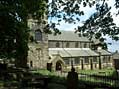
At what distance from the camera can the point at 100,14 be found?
25.0 metres

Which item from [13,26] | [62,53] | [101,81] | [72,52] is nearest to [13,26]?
[13,26]

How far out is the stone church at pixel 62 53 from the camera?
238ft

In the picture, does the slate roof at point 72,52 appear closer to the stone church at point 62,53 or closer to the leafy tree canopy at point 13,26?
the stone church at point 62,53

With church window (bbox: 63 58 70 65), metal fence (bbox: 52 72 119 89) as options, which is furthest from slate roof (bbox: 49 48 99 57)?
metal fence (bbox: 52 72 119 89)

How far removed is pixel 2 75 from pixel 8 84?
18.0 ft

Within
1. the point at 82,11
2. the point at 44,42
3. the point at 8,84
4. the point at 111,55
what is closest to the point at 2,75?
the point at 8,84

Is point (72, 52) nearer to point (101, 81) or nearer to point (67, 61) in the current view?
point (67, 61)

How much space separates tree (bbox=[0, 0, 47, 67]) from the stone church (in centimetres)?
3687

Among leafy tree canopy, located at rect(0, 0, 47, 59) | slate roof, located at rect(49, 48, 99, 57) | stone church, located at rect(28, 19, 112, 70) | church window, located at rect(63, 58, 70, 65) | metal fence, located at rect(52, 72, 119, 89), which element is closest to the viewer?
metal fence, located at rect(52, 72, 119, 89)

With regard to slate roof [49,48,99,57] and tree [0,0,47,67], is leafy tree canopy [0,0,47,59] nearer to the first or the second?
tree [0,0,47,67]

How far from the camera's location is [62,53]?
271 ft

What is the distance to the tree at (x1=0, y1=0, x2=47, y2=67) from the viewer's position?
2745cm

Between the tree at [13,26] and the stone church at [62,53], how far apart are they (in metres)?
36.9

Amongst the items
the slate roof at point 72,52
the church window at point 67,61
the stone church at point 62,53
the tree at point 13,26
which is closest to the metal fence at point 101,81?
the tree at point 13,26
